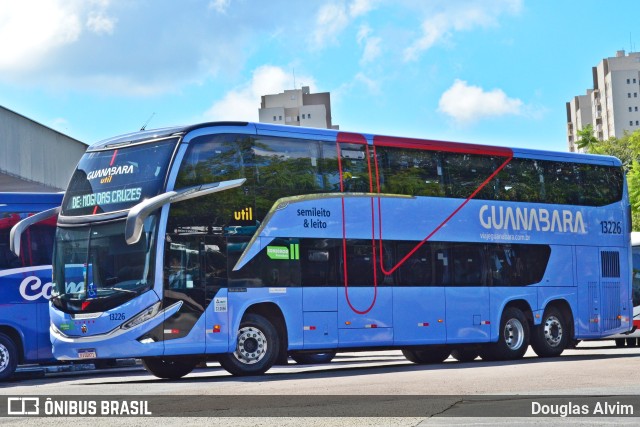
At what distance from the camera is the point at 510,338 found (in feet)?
80.4

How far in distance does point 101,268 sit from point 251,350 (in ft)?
9.57

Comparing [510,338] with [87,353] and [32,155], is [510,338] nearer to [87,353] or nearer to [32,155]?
[87,353]

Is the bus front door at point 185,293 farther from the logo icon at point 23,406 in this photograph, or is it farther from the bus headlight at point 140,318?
the logo icon at point 23,406

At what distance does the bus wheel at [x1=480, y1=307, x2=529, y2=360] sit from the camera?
24.3 m

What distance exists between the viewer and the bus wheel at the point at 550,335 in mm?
24984

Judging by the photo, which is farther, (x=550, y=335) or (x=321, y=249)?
(x=550, y=335)

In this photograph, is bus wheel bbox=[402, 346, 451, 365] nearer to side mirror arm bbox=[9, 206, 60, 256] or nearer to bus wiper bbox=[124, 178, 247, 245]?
bus wiper bbox=[124, 178, 247, 245]

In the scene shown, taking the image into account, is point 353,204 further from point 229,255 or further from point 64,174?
point 64,174

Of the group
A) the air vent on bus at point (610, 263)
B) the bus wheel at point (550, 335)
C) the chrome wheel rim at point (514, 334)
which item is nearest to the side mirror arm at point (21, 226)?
the chrome wheel rim at point (514, 334)

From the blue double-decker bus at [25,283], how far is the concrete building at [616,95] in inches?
5534

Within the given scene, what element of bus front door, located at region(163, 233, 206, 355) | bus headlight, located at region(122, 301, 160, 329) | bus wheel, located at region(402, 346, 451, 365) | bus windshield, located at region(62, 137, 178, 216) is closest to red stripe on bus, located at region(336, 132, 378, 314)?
bus front door, located at region(163, 233, 206, 355)

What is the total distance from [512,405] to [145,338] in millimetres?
7659

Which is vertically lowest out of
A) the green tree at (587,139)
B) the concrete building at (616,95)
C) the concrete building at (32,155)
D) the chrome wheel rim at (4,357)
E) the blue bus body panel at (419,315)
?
the chrome wheel rim at (4,357)

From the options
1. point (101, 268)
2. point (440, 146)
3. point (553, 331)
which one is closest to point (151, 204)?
point (101, 268)
